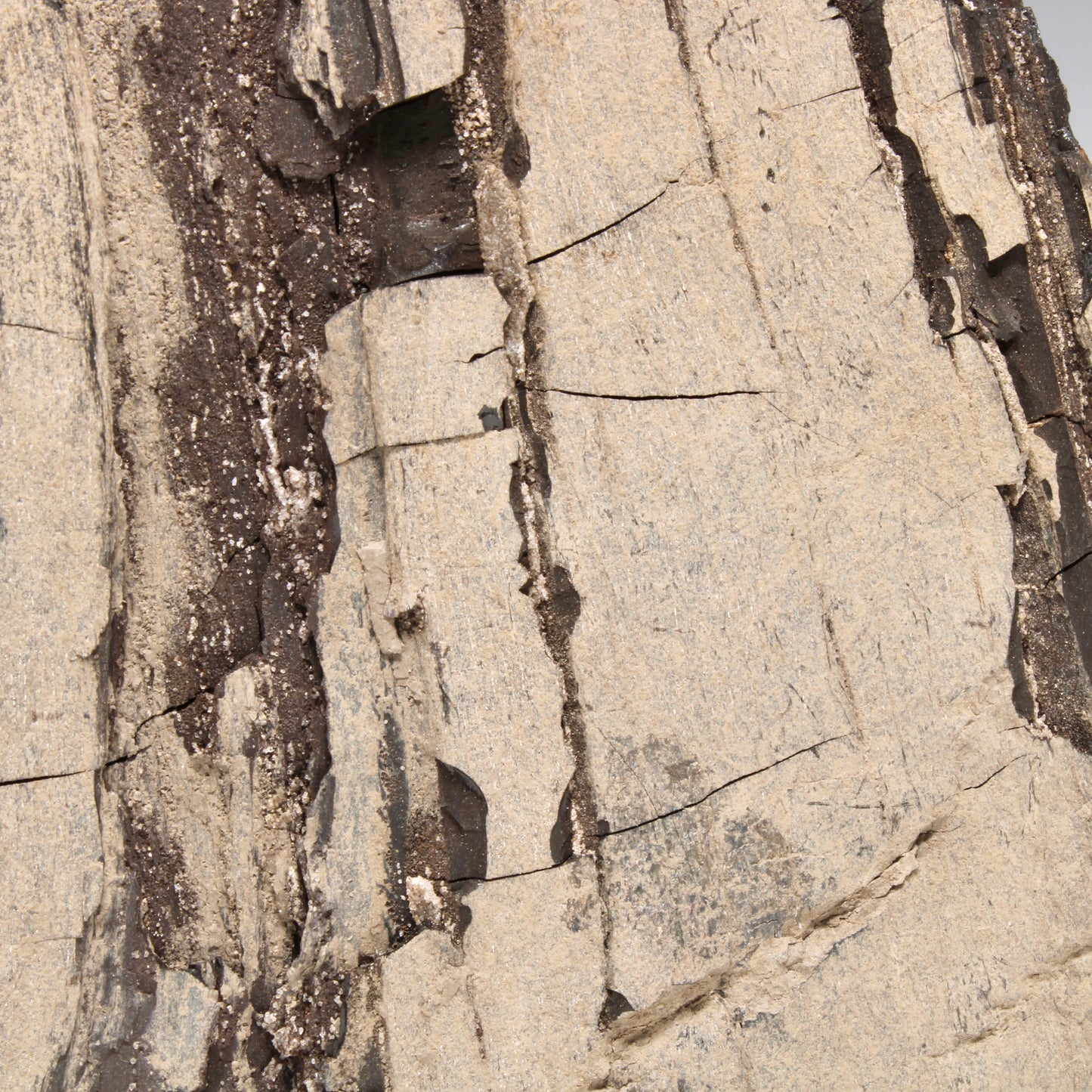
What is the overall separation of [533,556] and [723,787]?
489 millimetres

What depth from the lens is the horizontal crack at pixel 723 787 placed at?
1555 mm

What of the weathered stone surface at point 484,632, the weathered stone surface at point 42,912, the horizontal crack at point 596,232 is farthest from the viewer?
the horizontal crack at point 596,232

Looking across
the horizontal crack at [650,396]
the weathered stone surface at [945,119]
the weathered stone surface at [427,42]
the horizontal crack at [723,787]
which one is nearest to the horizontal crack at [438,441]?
the horizontal crack at [650,396]

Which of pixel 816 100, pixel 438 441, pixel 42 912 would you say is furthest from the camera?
pixel 816 100

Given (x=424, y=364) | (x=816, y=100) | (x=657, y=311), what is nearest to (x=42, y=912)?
(x=424, y=364)

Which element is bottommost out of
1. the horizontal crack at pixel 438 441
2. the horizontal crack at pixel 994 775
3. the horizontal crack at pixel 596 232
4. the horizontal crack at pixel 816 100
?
the horizontal crack at pixel 994 775

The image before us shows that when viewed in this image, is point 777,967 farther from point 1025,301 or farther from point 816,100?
point 816,100

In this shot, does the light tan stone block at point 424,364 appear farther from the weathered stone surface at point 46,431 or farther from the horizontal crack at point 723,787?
the horizontal crack at point 723,787

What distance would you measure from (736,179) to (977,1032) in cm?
149

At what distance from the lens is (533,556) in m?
1.57

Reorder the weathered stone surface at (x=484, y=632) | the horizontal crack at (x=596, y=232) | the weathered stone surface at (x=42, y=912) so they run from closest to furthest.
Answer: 1. the weathered stone surface at (x=42, y=912)
2. the weathered stone surface at (x=484, y=632)
3. the horizontal crack at (x=596, y=232)

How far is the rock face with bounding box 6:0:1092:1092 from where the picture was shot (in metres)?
1.51

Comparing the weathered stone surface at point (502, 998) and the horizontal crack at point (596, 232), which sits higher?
the horizontal crack at point (596, 232)

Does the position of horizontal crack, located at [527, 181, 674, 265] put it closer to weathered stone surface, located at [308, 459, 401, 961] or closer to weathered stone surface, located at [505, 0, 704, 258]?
weathered stone surface, located at [505, 0, 704, 258]
